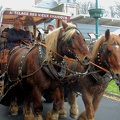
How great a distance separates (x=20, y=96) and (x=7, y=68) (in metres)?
0.74

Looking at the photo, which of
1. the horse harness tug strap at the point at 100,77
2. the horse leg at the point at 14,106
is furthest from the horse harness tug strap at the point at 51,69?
the horse leg at the point at 14,106

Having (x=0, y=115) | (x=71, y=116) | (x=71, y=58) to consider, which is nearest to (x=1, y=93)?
(x=0, y=115)

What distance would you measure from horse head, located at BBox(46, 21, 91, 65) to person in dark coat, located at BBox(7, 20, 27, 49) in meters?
2.28

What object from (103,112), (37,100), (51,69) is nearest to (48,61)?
(51,69)

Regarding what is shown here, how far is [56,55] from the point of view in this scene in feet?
15.3

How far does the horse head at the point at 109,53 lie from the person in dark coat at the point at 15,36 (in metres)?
2.55

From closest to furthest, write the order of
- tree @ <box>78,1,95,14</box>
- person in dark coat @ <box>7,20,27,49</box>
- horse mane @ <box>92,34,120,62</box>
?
1. horse mane @ <box>92,34,120,62</box>
2. person in dark coat @ <box>7,20,27,49</box>
3. tree @ <box>78,1,95,14</box>

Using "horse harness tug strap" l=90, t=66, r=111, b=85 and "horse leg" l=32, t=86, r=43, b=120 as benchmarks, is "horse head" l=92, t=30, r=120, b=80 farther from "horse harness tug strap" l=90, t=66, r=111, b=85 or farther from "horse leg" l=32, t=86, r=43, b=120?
"horse leg" l=32, t=86, r=43, b=120

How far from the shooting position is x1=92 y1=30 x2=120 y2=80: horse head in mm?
4285

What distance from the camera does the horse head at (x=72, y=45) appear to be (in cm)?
423

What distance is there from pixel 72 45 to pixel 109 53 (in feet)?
2.11

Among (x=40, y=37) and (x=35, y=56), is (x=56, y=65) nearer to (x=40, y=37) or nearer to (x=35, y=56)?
(x=35, y=56)

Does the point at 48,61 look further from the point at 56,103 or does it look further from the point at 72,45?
the point at 56,103

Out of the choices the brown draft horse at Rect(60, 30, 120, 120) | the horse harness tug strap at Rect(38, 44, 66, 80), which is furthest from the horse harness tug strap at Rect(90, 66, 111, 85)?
the horse harness tug strap at Rect(38, 44, 66, 80)
